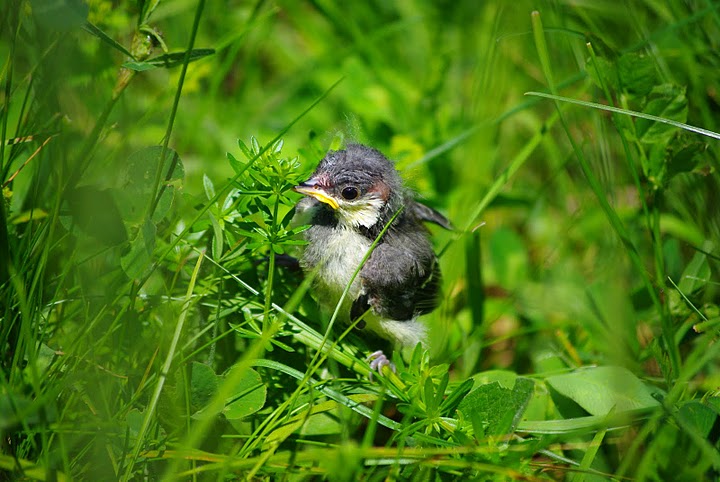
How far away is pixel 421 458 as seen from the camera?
5.48 feet

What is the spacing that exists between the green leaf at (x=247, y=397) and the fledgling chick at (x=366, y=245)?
0.42 m

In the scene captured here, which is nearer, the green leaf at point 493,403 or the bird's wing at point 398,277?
the green leaf at point 493,403

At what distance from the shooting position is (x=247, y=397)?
1848mm

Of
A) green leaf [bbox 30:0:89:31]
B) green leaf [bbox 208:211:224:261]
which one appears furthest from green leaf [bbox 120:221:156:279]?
green leaf [bbox 30:0:89:31]

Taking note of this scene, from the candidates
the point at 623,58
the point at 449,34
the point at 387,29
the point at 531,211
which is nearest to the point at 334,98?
the point at 387,29

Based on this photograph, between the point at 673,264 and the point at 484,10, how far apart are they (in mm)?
2374

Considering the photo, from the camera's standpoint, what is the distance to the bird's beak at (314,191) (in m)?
2.05

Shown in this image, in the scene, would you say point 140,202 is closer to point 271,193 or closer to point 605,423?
point 271,193

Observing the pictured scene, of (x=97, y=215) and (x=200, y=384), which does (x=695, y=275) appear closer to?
(x=200, y=384)

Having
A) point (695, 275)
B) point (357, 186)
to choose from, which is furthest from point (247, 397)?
point (695, 275)

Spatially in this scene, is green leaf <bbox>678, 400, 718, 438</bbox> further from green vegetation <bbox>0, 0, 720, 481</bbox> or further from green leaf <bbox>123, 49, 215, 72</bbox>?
green leaf <bbox>123, 49, 215, 72</bbox>

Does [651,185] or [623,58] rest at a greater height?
[623,58]

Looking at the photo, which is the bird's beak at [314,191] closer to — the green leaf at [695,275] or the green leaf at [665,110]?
the green leaf at [665,110]

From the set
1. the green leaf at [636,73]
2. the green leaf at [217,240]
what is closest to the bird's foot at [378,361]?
the green leaf at [217,240]
